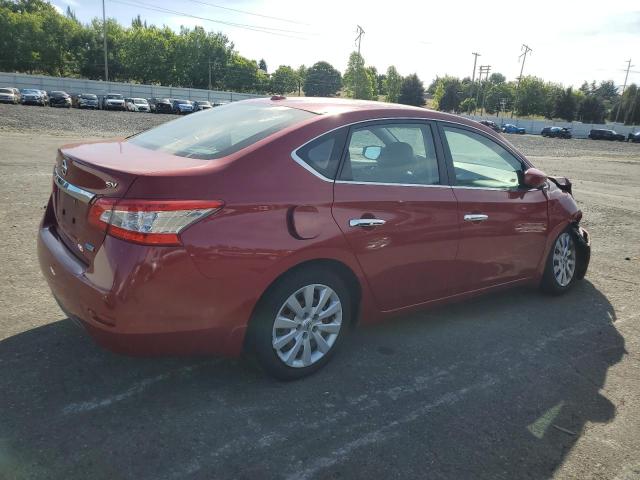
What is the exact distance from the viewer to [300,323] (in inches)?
125

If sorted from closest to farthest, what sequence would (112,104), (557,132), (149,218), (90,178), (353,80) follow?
(149,218), (90,178), (112,104), (557,132), (353,80)

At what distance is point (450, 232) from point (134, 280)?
223cm

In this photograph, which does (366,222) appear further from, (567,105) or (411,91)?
(411,91)

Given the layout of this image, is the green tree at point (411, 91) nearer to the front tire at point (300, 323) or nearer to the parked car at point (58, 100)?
the parked car at point (58, 100)

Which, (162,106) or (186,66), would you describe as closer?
(162,106)

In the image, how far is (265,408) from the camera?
297 cm

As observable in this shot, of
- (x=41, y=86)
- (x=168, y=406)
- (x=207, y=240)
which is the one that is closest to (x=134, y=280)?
(x=207, y=240)

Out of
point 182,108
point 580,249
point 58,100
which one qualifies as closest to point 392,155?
point 580,249

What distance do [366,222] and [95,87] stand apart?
234 ft

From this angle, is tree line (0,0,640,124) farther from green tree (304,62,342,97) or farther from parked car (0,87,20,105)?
parked car (0,87,20,105)

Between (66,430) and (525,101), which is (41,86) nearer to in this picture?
(66,430)

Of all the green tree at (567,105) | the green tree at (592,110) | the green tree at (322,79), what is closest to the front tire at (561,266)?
the green tree at (567,105)

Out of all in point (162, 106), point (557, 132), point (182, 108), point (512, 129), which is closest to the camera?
point (162, 106)

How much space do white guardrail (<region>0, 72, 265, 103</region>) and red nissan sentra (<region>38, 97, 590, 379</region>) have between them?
2377 inches
